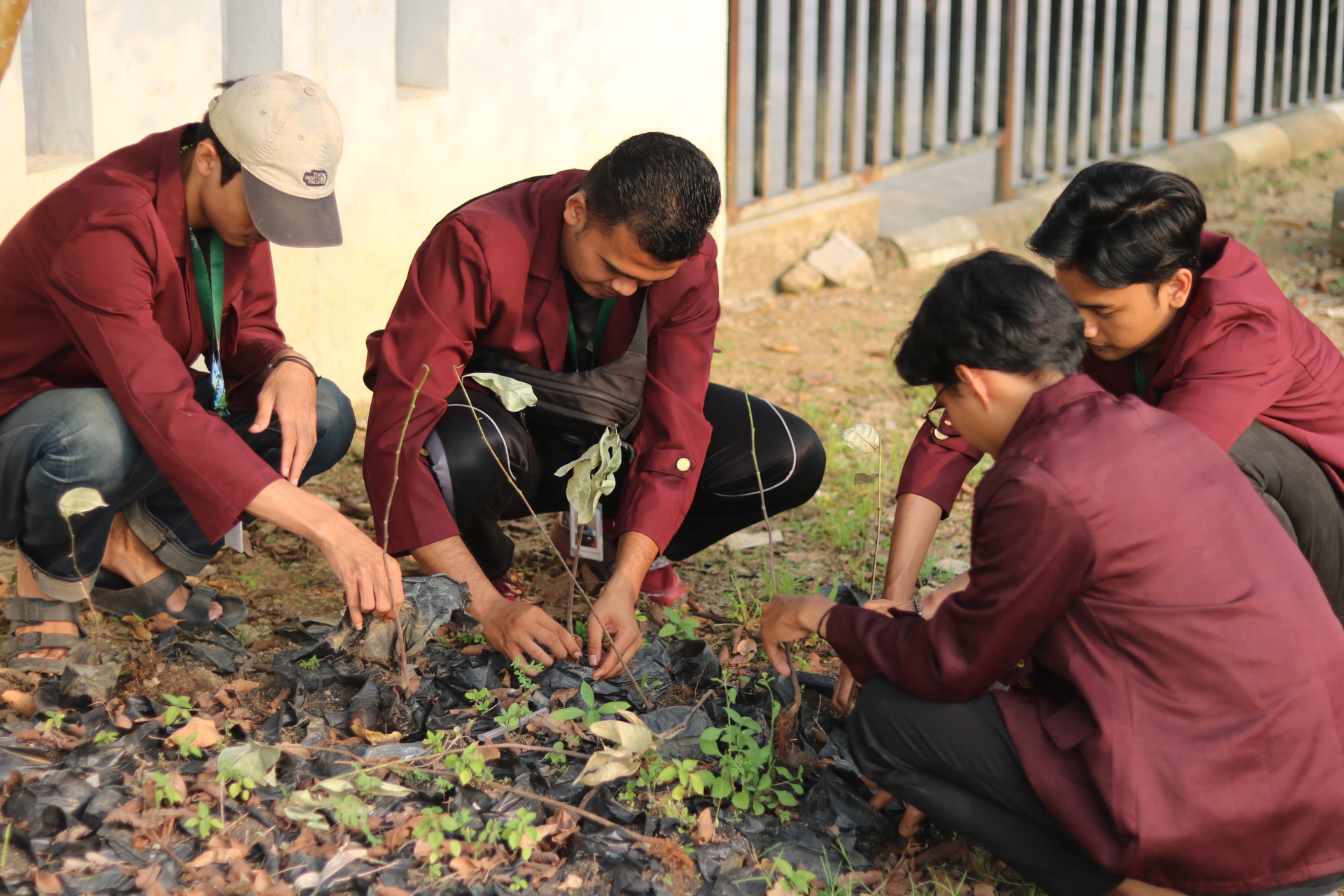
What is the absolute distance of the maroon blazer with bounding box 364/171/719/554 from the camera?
9.36 feet

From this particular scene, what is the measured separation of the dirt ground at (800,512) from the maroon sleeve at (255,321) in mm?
680

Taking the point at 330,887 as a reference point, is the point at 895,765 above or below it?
above

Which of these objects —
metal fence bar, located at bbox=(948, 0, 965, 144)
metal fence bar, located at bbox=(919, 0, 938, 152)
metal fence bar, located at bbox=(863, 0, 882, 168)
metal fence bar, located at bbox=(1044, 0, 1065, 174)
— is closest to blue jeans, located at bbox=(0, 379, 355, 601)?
metal fence bar, located at bbox=(863, 0, 882, 168)

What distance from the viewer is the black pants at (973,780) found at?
2096 millimetres

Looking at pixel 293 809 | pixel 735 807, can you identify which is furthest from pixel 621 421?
pixel 293 809

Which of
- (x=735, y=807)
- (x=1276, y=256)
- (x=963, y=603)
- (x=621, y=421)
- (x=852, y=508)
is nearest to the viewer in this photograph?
(x=963, y=603)

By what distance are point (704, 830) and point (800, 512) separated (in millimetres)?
1974

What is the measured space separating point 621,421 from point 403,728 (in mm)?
975

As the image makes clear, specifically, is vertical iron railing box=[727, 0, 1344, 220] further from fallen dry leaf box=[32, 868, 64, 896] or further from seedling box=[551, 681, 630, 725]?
fallen dry leaf box=[32, 868, 64, 896]

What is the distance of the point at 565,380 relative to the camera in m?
3.05

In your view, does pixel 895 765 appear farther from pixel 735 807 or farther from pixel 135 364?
pixel 135 364

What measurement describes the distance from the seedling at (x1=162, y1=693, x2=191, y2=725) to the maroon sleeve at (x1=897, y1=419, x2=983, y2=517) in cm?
161

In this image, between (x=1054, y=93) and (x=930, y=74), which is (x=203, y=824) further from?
(x=1054, y=93)

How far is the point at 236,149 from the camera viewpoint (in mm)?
2562
